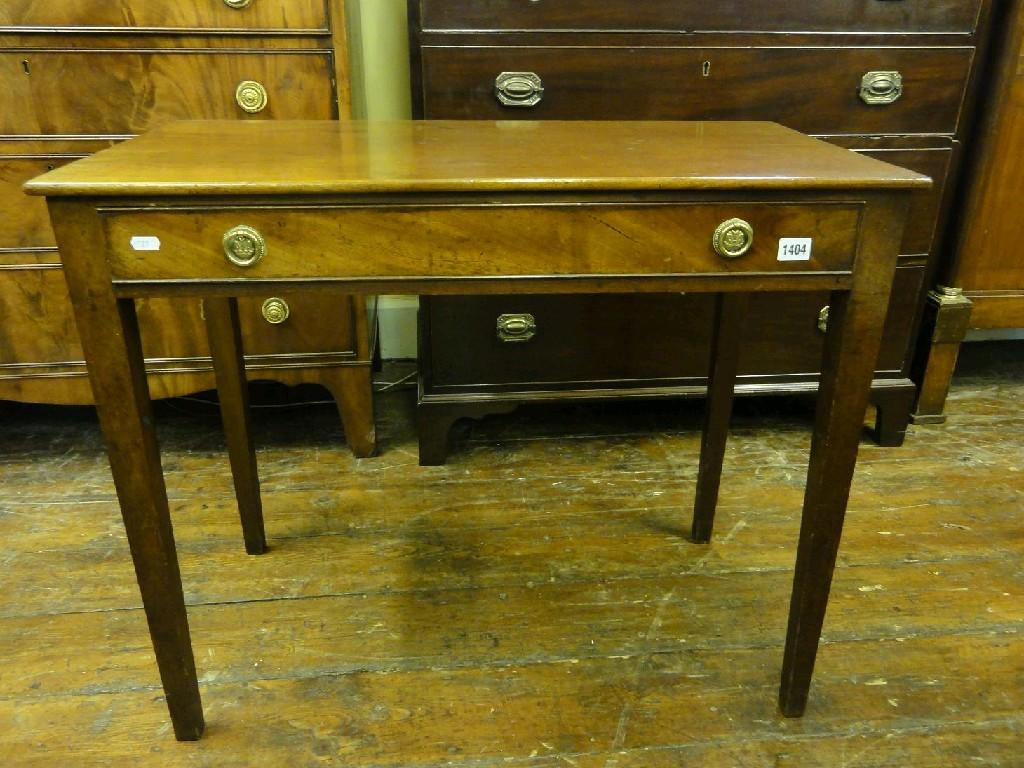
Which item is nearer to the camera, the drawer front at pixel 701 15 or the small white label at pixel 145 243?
the small white label at pixel 145 243

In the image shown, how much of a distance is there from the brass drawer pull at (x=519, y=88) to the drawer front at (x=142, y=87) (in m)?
0.34

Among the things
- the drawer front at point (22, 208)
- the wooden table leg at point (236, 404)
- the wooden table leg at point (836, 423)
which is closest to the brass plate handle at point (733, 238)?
the wooden table leg at point (836, 423)

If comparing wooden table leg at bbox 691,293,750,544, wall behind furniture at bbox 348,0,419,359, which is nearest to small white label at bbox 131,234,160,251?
wooden table leg at bbox 691,293,750,544

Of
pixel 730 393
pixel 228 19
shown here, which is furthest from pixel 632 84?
pixel 228 19

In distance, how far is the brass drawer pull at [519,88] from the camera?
156 cm

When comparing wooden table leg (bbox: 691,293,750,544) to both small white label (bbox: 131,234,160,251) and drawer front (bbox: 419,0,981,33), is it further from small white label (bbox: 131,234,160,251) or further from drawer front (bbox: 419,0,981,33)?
small white label (bbox: 131,234,160,251)

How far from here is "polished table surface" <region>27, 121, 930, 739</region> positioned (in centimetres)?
85

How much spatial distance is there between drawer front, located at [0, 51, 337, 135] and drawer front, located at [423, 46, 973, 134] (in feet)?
0.87

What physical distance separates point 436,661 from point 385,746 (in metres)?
0.17

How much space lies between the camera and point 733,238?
91 cm

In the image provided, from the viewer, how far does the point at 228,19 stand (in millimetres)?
1499

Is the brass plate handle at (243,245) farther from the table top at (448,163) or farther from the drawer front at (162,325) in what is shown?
the drawer front at (162,325)

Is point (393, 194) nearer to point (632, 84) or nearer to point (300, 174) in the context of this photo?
point (300, 174)

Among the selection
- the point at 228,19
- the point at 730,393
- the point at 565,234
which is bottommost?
the point at 730,393
